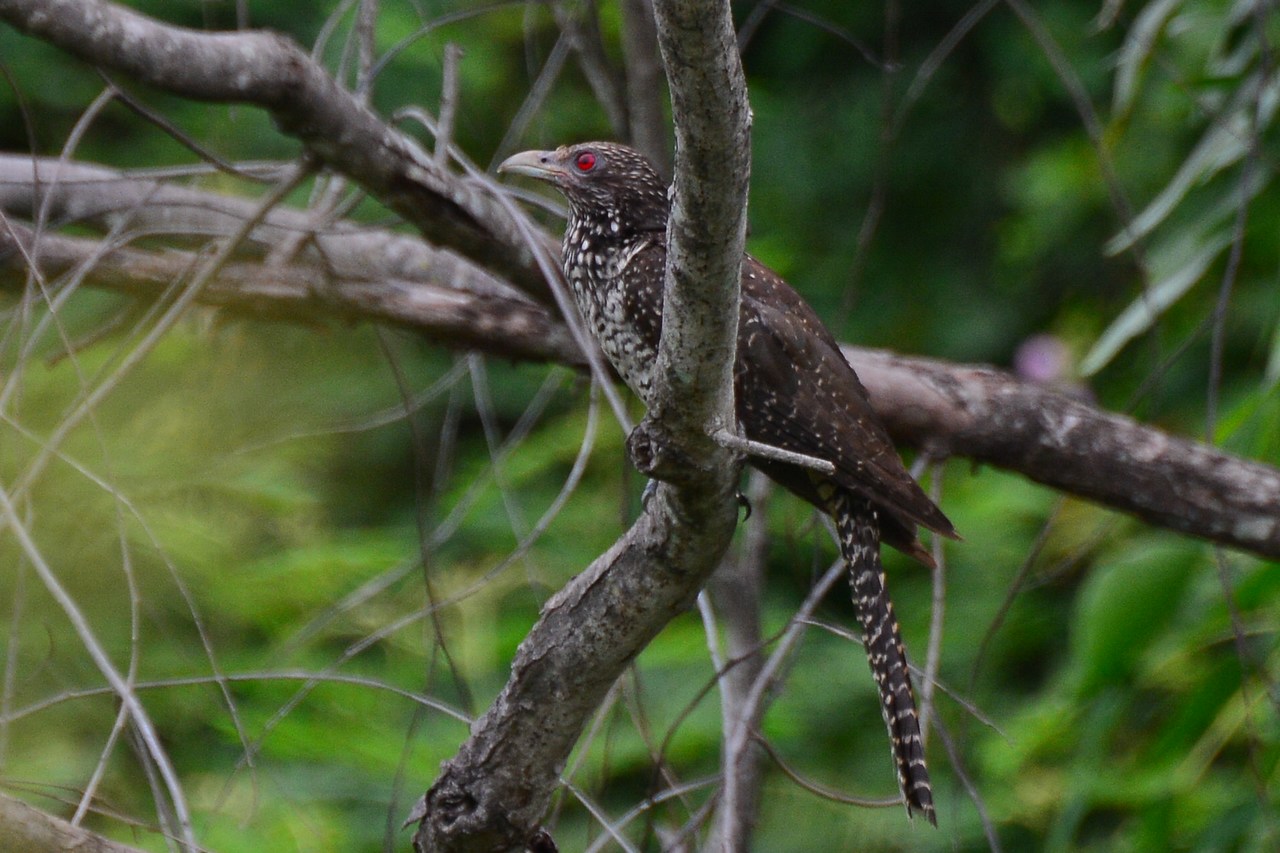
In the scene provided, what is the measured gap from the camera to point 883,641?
3.10 m

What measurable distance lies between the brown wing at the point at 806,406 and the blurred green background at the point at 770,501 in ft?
0.76

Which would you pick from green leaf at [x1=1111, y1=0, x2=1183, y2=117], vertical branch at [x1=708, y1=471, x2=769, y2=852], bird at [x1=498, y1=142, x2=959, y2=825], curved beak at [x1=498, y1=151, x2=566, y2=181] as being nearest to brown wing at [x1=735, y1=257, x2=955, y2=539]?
bird at [x1=498, y1=142, x2=959, y2=825]

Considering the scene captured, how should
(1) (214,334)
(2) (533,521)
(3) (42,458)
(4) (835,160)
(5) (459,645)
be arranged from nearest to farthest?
(3) (42,458) → (1) (214,334) → (5) (459,645) → (2) (533,521) → (4) (835,160)

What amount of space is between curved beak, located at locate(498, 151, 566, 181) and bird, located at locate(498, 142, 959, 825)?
0.33 meters

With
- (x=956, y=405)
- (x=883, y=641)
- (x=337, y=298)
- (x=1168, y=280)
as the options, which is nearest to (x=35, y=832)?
(x=883, y=641)

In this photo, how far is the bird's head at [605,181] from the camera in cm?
356

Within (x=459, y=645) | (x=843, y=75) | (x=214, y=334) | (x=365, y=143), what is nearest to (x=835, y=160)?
(x=843, y=75)

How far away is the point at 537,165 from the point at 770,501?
2113mm

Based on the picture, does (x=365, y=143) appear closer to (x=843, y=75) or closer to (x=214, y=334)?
(x=214, y=334)

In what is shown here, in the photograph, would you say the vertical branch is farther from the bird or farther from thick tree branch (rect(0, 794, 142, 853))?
thick tree branch (rect(0, 794, 142, 853))

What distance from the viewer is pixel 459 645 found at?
452 centimetres

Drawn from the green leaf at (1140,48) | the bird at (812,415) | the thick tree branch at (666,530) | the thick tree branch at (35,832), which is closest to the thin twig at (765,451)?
the thick tree branch at (666,530)

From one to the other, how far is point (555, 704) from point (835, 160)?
5.15 meters

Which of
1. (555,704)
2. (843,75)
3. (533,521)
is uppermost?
(843,75)
